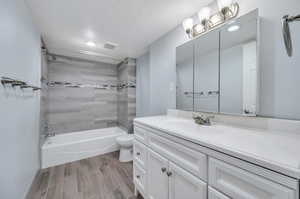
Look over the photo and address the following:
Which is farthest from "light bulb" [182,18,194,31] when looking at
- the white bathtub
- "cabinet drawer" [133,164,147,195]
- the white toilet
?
the white bathtub

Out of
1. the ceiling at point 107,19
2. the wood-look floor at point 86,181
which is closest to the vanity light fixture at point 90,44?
the ceiling at point 107,19

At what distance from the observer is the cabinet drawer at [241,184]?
1.43ft

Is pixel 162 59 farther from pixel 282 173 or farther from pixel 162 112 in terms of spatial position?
pixel 282 173

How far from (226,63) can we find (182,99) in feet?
2.18

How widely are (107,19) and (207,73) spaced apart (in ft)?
4.68

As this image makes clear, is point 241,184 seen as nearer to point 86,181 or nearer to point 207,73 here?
point 207,73

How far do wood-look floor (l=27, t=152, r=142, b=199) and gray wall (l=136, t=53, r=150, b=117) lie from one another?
121cm

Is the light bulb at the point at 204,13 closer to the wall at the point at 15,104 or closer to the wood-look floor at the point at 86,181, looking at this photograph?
the wall at the point at 15,104

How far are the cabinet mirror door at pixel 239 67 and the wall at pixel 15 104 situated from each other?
1.85m

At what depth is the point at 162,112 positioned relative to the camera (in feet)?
6.51

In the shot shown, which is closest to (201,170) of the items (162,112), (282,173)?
(282,173)

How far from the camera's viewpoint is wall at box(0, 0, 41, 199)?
883 mm

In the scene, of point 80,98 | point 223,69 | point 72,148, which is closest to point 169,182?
point 223,69

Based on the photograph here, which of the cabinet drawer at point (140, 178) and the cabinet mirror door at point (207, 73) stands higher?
the cabinet mirror door at point (207, 73)
